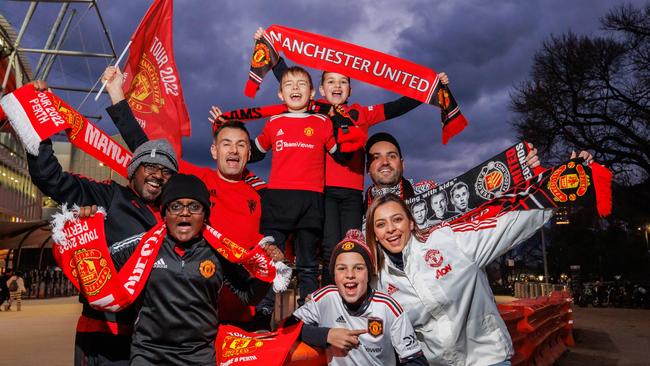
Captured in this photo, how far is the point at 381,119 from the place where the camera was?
6180 millimetres

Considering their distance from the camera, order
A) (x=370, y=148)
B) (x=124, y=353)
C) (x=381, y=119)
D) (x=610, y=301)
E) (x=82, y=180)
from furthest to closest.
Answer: (x=610, y=301) < (x=381, y=119) < (x=370, y=148) < (x=82, y=180) < (x=124, y=353)

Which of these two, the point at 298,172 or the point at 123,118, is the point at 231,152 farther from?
the point at 123,118

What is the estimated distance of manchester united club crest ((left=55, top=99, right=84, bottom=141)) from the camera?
3.92m

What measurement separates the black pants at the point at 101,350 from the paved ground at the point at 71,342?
6.77 metres

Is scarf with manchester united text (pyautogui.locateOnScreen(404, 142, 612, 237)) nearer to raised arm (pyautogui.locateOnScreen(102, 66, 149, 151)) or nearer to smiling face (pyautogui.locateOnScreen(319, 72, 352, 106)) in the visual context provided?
smiling face (pyautogui.locateOnScreen(319, 72, 352, 106))

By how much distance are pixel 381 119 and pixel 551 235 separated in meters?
65.5

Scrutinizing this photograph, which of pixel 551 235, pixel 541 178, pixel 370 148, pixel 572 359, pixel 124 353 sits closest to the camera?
pixel 124 353

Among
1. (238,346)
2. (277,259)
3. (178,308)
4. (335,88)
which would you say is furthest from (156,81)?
(238,346)

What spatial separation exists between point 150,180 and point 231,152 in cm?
92

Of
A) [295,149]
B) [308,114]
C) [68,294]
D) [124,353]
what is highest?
[308,114]

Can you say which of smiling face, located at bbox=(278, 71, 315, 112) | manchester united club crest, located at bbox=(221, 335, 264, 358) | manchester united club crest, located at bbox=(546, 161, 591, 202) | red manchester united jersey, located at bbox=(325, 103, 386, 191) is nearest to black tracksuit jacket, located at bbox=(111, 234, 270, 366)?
manchester united club crest, located at bbox=(221, 335, 264, 358)

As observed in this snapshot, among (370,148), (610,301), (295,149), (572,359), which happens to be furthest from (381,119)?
(610,301)

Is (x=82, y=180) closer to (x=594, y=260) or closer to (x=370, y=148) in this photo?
(x=370, y=148)

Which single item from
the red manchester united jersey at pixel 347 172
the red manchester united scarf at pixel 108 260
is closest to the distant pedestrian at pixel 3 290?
the red manchester united jersey at pixel 347 172
